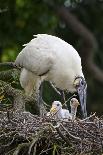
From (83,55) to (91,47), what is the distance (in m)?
0.27

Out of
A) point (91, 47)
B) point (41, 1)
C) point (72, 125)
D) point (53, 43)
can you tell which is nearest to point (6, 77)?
point (53, 43)

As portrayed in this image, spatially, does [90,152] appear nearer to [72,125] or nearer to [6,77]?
[72,125]

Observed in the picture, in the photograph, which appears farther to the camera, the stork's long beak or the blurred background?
the blurred background

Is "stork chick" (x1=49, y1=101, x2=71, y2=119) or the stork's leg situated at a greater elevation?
the stork's leg

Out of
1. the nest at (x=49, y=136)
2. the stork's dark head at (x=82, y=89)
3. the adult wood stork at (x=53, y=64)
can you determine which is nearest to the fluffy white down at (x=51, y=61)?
the adult wood stork at (x=53, y=64)

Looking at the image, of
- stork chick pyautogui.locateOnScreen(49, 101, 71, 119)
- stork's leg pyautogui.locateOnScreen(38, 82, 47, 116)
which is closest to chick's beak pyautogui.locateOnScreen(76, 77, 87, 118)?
stork's leg pyautogui.locateOnScreen(38, 82, 47, 116)

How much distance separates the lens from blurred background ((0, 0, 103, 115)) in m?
13.9

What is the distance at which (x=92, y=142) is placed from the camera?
7.15 meters

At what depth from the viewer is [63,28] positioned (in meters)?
17.7

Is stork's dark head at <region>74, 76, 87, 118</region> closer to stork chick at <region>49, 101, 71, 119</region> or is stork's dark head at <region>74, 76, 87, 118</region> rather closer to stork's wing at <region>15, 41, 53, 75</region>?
stork's wing at <region>15, 41, 53, 75</region>

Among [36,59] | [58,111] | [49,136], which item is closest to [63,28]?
[36,59]

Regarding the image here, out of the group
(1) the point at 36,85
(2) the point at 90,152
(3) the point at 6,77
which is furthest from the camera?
(1) the point at 36,85

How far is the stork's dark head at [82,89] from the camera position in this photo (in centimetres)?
935

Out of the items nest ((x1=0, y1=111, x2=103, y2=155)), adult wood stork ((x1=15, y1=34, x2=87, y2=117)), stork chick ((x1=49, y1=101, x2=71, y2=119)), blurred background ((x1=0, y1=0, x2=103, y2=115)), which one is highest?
blurred background ((x1=0, y1=0, x2=103, y2=115))
